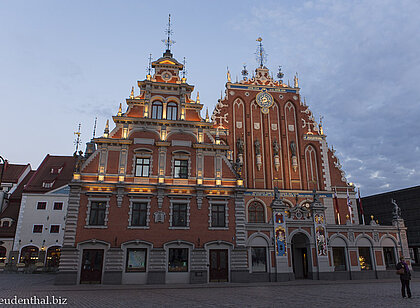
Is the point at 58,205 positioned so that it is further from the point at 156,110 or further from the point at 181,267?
the point at 181,267

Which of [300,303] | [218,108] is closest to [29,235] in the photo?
[218,108]

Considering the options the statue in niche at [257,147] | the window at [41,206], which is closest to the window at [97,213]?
the statue in niche at [257,147]

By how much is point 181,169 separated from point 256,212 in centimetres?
1086

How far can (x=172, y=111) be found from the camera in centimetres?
2783

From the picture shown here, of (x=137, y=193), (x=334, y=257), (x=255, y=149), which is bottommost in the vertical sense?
(x=334, y=257)

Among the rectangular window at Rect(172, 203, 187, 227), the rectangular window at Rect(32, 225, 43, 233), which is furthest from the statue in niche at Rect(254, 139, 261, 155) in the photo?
the rectangular window at Rect(32, 225, 43, 233)

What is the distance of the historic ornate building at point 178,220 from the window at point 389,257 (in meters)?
0.09

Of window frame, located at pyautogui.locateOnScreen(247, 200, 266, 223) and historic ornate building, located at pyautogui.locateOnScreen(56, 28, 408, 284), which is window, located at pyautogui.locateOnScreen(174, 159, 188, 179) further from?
window frame, located at pyautogui.locateOnScreen(247, 200, 266, 223)

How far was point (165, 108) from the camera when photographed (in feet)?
90.3

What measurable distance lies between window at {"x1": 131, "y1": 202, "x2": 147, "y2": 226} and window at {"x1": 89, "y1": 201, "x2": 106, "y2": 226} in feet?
7.36

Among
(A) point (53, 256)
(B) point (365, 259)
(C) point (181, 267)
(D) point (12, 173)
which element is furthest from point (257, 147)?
(D) point (12, 173)

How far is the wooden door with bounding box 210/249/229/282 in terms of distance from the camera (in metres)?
23.8

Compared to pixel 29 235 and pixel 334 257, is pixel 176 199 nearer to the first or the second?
pixel 334 257

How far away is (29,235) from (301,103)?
3793cm
